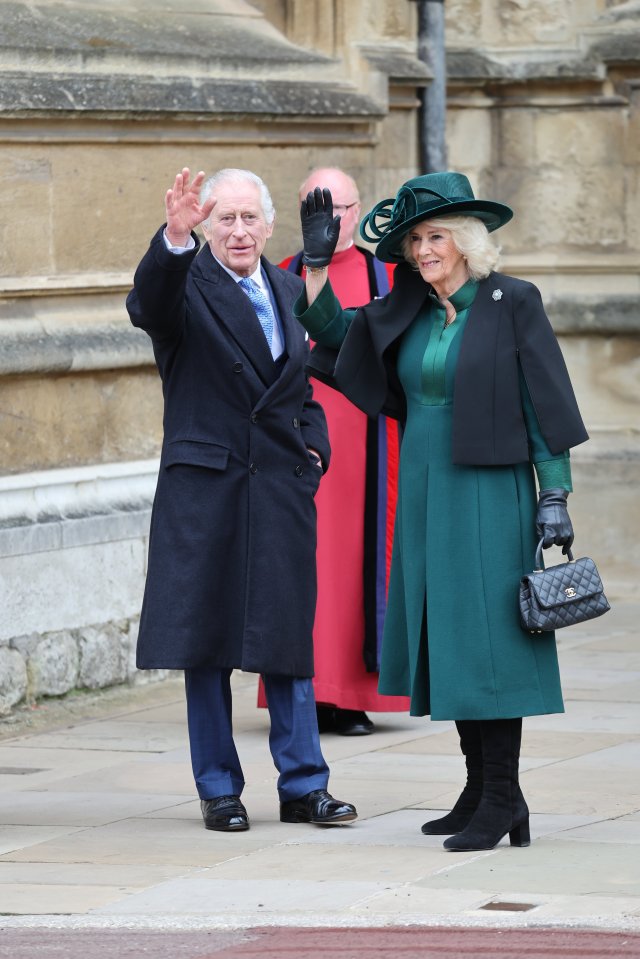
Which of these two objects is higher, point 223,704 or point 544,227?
point 544,227

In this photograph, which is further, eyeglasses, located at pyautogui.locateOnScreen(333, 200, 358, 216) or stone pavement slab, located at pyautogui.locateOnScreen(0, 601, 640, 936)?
eyeglasses, located at pyautogui.locateOnScreen(333, 200, 358, 216)

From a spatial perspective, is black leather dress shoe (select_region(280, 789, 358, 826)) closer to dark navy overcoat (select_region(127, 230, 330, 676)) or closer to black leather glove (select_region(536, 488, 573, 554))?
dark navy overcoat (select_region(127, 230, 330, 676))

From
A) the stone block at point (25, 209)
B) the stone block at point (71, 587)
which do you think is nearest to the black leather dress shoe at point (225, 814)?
the stone block at point (71, 587)

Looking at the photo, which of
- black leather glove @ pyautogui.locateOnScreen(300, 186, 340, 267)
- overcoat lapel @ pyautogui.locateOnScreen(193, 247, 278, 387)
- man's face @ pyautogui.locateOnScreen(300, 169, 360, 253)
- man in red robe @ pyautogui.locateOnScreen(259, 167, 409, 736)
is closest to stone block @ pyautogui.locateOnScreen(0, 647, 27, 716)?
man in red robe @ pyautogui.locateOnScreen(259, 167, 409, 736)

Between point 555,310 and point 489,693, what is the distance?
5969 millimetres

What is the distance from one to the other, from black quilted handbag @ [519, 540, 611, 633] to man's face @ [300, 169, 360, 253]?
7.59ft

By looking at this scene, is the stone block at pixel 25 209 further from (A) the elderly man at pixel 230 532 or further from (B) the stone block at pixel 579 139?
(B) the stone block at pixel 579 139

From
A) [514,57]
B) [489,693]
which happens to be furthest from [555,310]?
[489,693]

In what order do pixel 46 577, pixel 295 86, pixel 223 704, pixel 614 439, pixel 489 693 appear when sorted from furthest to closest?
pixel 614 439 < pixel 295 86 < pixel 46 577 < pixel 223 704 < pixel 489 693

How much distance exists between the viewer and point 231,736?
20.7 feet

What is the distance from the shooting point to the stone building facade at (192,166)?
8.51 metres

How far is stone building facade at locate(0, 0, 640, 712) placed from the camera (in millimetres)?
8508

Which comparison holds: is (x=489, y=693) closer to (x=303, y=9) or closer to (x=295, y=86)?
(x=295, y=86)

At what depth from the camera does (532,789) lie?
6684 millimetres
